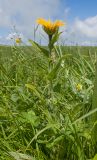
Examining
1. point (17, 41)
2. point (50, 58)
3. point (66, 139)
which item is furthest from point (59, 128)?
point (17, 41)

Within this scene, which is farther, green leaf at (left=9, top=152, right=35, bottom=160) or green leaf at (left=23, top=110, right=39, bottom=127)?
green leaf at (left=23, top=110, right=39, bottom=127)

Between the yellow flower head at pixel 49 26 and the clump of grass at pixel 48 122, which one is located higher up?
the yellow flower head at pixel 49 26

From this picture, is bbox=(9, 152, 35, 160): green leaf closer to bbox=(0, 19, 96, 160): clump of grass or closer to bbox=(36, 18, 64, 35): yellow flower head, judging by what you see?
bbox=(0, 19, 96, 160): clump of grass

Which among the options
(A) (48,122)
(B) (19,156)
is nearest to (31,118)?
(A) (48,122)

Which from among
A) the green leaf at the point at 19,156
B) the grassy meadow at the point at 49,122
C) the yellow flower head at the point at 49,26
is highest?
the yellow flower head at the point at 49,26

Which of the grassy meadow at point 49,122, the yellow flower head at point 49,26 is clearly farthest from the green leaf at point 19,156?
the yellow flower head at point 49,26

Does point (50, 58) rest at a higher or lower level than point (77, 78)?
higher

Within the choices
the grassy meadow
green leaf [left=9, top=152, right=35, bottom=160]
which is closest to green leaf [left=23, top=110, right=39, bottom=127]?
the grassy meadow

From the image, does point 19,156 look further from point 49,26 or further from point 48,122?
point 49,26

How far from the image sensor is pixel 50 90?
80.4 inches

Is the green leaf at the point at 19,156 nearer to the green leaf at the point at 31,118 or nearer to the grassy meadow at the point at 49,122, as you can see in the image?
the grassy meadow at the point at 49,122

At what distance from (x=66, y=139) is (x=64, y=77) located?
0.86 meters

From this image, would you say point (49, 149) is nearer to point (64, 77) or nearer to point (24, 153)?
point (24, 153)

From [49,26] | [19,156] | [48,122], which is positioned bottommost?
[19,156]
